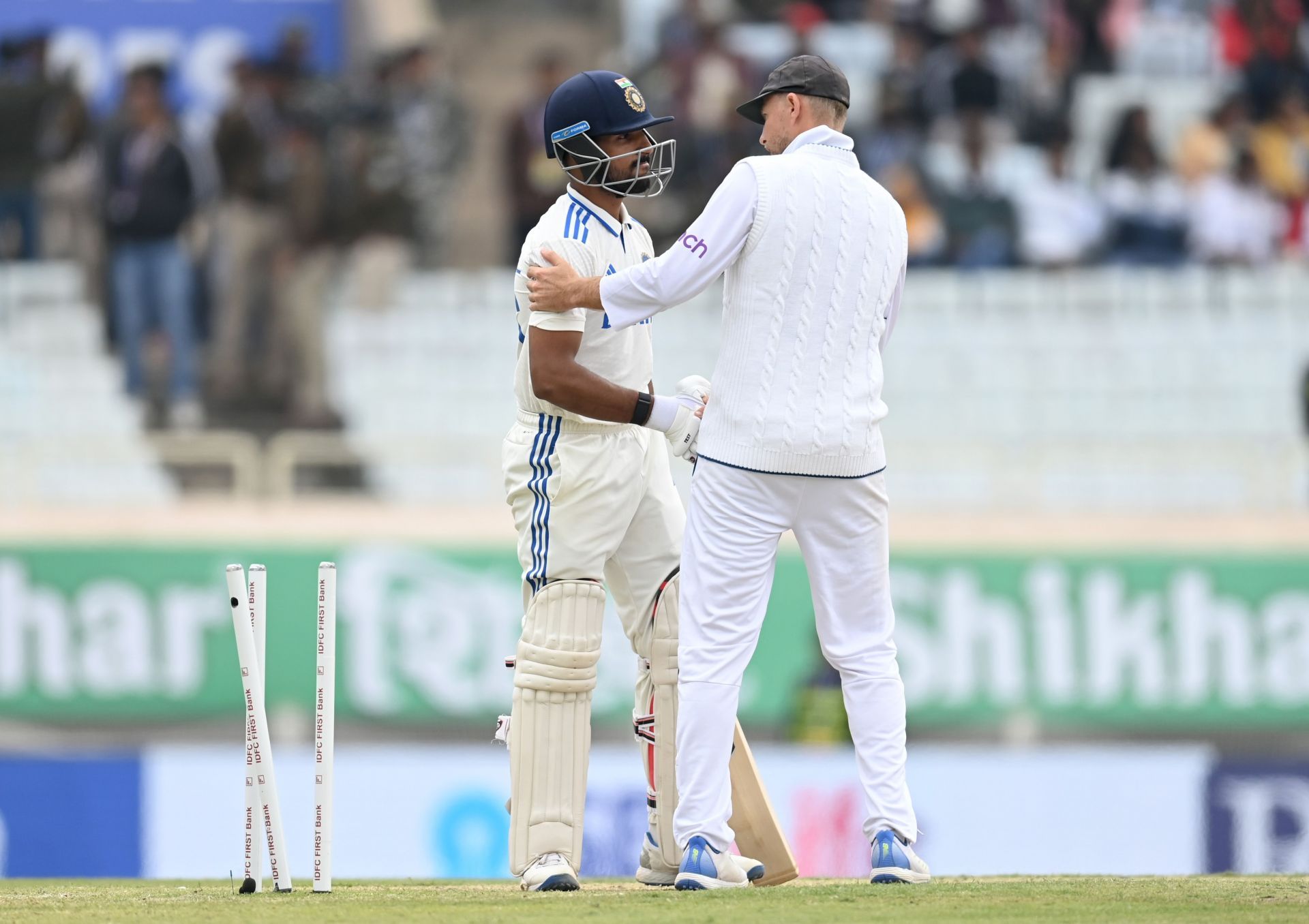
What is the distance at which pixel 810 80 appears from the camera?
209 inches

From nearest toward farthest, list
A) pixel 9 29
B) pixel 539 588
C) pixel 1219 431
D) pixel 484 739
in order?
pixel 539 588
pixel 484 739
pixel 1219 431
pixel 9 29

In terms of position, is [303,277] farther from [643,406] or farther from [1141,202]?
[643,406]

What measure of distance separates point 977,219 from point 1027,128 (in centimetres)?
130

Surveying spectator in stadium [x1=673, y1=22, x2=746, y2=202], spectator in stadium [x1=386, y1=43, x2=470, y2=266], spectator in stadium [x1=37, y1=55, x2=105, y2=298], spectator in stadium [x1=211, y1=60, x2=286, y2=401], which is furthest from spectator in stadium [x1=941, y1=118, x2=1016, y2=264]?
spectator in stadium [x1=37, y1=55, x2=105, y2=298]

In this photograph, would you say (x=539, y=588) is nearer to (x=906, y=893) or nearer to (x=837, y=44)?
(x=906, y=893)

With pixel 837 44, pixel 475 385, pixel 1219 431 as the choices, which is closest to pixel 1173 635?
pixel 1219 431

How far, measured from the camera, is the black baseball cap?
532 cm

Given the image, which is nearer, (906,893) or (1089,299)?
(906,893)

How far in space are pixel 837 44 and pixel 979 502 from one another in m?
4.53

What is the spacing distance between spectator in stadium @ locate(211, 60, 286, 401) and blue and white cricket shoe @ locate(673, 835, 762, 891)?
1015cm

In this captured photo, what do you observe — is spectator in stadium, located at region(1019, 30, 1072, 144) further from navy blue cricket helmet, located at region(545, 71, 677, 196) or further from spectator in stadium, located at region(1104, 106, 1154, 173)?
navy blue cricket helmet, located at region(545, 71, 677, 196)

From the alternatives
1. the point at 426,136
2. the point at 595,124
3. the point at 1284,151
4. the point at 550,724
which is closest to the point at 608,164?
the point at 595,124

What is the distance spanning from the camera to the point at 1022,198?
50.8 feet

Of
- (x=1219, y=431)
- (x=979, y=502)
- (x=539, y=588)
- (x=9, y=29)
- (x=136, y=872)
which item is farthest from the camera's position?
(x=9, y=29)
